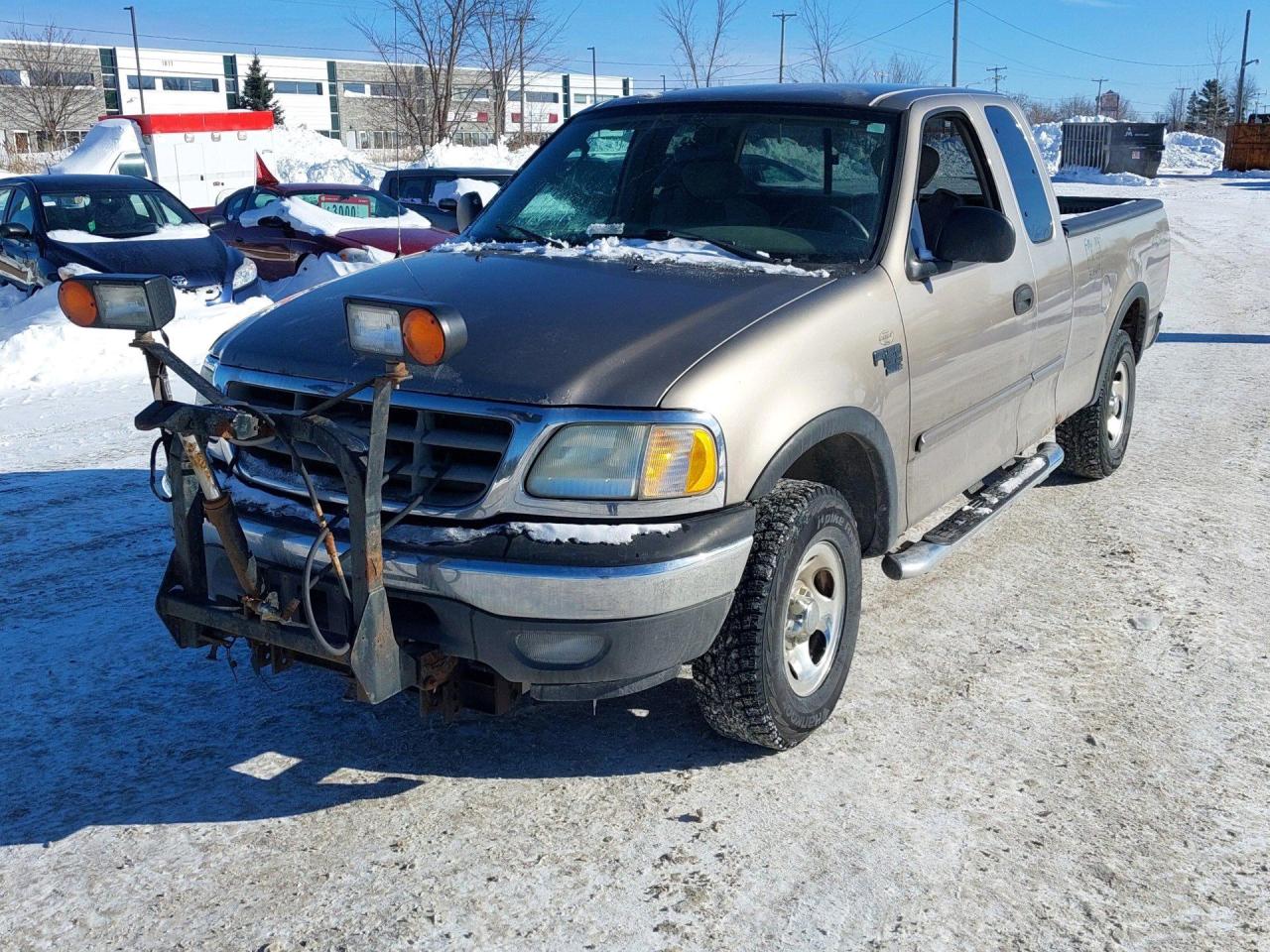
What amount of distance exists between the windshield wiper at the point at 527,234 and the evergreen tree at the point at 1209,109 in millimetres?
66914

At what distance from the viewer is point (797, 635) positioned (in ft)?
12.0

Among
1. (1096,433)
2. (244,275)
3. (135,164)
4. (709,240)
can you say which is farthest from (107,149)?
(709,240)

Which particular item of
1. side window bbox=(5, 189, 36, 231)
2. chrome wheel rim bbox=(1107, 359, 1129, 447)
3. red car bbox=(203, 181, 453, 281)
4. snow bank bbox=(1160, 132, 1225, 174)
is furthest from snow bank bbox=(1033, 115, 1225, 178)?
chrome wheel rim bbox=(1107, 359, 1129, 447)

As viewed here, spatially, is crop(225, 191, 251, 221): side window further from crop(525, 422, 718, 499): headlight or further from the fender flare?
crop(525, 422, 718, 499): headlight

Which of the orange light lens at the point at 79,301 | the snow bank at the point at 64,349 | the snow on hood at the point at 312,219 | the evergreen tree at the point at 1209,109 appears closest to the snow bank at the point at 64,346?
the snow bank at the point at 64,349

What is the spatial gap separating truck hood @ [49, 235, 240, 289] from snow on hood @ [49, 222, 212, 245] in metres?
0.11

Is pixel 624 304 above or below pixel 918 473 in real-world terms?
above

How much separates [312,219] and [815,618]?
10605mm

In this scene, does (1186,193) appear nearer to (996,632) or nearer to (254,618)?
(996,632)

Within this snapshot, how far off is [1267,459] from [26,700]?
622 centimetres

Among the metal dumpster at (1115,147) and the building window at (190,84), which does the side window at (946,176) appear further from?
the building window at (190,84)

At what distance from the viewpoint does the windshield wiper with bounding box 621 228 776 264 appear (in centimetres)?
411

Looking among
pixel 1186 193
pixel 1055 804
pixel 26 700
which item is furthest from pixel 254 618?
pixel 1186 193

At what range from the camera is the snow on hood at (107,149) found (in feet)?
77.3
